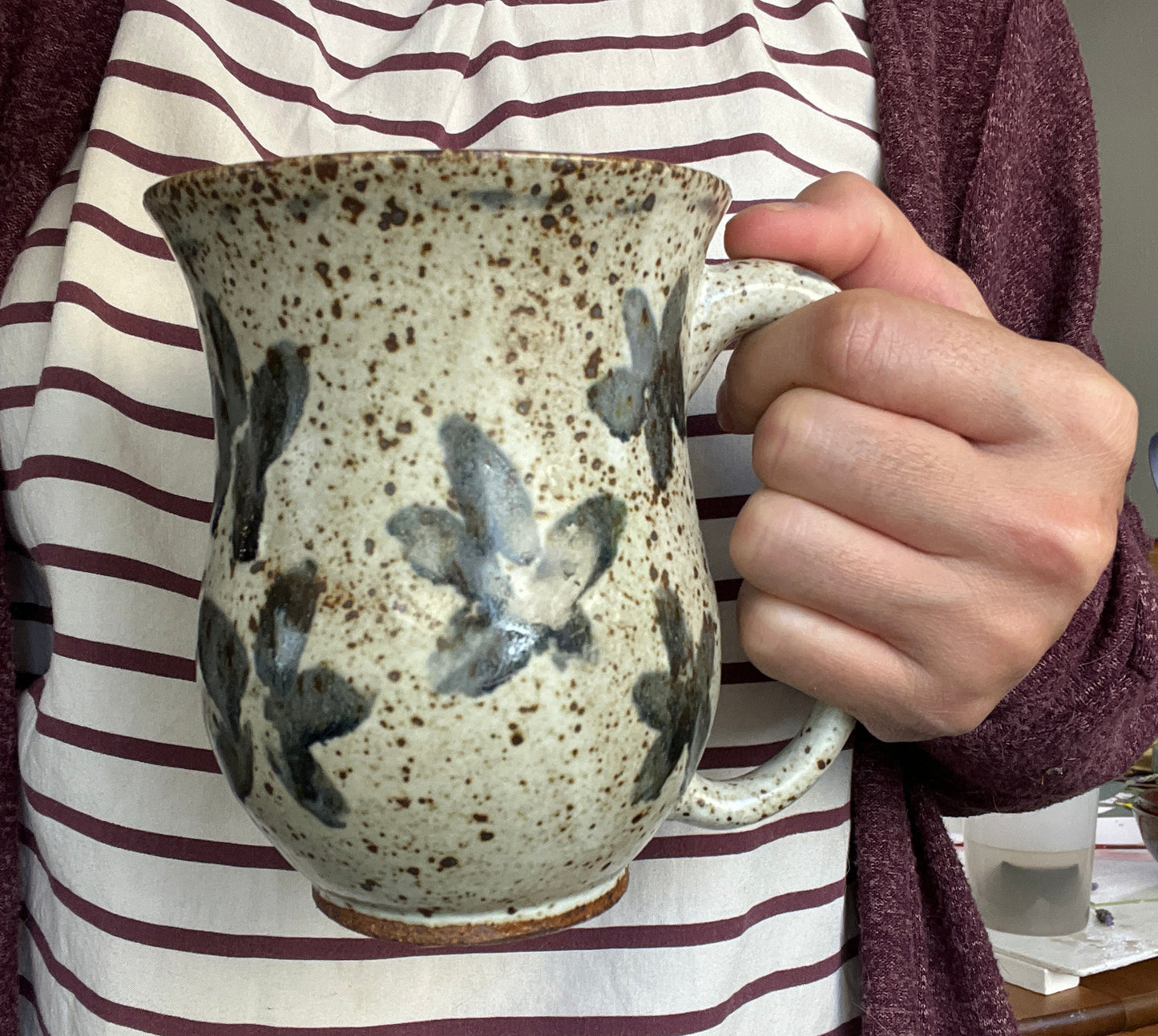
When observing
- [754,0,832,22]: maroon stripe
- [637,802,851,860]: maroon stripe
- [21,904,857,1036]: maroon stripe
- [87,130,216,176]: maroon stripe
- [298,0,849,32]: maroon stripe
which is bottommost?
[21,904,857,1036]: maroon stripe

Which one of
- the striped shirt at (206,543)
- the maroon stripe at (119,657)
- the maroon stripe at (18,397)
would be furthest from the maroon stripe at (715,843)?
the maroon stripe at (18,397)

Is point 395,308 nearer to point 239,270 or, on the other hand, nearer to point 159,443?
point 239,270

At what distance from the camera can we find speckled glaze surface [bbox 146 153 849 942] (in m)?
0.25

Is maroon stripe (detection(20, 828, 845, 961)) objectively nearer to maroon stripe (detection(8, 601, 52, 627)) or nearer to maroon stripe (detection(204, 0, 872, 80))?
maroon stripe (detection(8, 601, 52, 627))

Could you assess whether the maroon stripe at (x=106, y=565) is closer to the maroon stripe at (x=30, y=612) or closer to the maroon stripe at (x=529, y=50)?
the maroon stripe at (x=30, y=612)

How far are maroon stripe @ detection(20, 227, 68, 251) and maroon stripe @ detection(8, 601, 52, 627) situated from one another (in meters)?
0.16

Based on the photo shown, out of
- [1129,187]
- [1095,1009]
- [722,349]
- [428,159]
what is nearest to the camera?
[428,159]

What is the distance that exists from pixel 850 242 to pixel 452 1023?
0.36 m

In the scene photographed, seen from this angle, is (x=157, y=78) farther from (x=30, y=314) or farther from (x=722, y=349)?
(x=722, y=349)

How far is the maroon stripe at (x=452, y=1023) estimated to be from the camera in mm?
428

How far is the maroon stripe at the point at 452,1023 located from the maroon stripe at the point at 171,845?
65 mm

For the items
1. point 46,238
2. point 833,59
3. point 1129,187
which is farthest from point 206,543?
point 1129,187

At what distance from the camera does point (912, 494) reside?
31 centimetres

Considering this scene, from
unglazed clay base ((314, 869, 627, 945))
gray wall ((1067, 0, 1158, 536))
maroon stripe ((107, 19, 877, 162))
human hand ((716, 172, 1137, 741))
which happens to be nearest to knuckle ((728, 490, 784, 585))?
human hand ((716, 172, 1137, 741))
